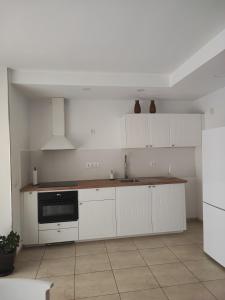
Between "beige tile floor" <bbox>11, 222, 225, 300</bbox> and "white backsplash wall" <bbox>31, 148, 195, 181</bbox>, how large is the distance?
1193 millimetres

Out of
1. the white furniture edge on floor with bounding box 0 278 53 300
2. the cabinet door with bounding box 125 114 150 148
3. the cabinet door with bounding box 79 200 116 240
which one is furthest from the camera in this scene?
the cabinet door with bounding box 125 114 150 148

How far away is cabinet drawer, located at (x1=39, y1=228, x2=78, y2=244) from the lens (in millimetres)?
3418

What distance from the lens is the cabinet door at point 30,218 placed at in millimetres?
3383

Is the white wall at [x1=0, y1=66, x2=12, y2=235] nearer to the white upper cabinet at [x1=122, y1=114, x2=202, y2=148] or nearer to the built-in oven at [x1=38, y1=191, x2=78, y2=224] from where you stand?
the built-in oven at [x1=38, y1=191, x2=78, y2=224]

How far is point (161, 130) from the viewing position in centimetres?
404

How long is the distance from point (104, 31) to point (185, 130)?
259 cm

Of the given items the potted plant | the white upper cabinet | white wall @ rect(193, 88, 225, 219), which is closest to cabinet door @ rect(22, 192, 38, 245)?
the potted plant

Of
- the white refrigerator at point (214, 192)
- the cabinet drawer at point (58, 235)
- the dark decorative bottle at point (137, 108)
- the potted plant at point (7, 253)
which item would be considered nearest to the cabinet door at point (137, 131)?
the dark decorative bottle at point (137, 108)

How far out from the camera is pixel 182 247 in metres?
3.32

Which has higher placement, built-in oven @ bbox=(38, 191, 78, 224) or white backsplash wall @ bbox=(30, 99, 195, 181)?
white backsplash wall @ bbox=(30, 99, 195, 181)

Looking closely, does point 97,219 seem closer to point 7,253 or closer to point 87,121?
point 7,253

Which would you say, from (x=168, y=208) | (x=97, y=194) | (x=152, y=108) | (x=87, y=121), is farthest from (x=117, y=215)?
(x=152, y=108)

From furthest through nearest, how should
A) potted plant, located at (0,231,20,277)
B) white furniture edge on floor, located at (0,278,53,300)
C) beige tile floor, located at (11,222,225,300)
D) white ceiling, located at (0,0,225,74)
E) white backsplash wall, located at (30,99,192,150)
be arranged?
white backsplash wall, located at (30,99,192,150) → potted plant, located at (0,231,20,277) → beige tile floor, located at (11,222,225,300) → white ceiling, located at (0,0,225,74) → white furniture edge on floor, located at (0,278,53,300)

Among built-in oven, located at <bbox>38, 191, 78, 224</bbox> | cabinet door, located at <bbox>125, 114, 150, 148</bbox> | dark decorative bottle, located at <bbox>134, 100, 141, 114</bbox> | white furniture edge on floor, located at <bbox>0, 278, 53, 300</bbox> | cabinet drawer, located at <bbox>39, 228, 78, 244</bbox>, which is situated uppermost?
dark decorative bottle, located at <bbox>134, 100, 141, 114</bbox>
